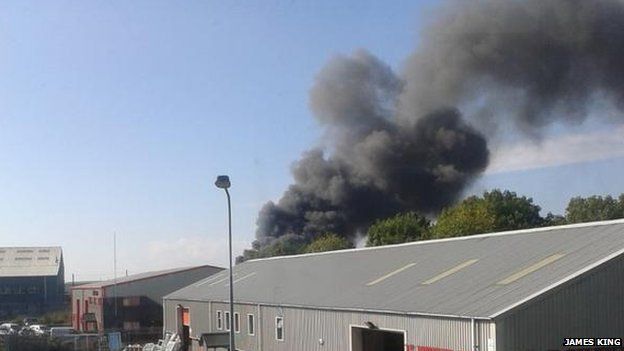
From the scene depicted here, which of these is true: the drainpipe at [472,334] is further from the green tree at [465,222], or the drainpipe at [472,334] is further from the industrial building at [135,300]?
the industrial building at [135,300]

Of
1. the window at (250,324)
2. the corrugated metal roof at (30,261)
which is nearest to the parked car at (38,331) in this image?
the window at (250,324)

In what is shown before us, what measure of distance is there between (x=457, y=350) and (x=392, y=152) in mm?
66021

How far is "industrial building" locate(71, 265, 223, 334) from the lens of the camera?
64125 millimetres

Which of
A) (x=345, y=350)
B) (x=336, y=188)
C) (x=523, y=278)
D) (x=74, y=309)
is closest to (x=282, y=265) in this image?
(x=345, y=350)

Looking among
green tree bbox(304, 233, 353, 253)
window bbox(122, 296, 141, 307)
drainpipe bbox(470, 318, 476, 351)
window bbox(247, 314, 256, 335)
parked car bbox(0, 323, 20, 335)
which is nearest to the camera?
drainpipe bbox(470, 318, 476, 351)

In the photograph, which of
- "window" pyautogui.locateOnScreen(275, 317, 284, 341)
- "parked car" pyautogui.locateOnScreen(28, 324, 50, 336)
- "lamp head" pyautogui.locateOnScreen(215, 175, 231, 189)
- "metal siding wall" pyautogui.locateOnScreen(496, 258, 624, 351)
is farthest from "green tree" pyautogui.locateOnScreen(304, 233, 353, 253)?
"metal siding wall" pyautogui.locateOnScreen(496, 258, 624, 351)

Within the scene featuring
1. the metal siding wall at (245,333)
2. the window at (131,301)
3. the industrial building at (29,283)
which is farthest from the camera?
the industrial building at (29,283)

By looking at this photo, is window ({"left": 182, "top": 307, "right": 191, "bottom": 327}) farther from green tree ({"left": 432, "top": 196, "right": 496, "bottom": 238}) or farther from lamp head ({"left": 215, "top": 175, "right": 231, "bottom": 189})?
lamp head ({"left": 215, "top": 175, "right": 231, "bottom": 189})

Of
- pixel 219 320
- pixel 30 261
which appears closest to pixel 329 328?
pixel 219 320

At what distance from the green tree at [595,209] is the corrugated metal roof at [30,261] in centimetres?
4624

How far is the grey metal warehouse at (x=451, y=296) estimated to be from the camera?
818 inches

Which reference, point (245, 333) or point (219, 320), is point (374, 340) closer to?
point (245, 333)

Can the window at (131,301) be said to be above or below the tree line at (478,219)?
below

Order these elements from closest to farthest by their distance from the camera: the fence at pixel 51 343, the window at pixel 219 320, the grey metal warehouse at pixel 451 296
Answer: the grey metal warehouse at pixel 451 296, the fence at pixel 51 343, the window at pixel 219 320
